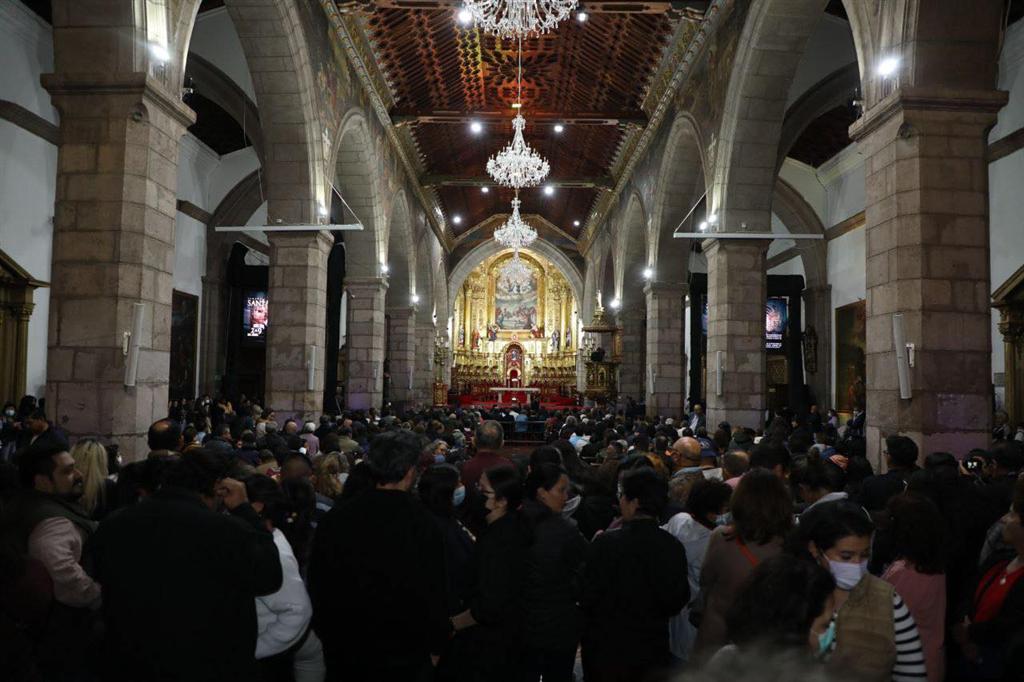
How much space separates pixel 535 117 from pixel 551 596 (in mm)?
14455

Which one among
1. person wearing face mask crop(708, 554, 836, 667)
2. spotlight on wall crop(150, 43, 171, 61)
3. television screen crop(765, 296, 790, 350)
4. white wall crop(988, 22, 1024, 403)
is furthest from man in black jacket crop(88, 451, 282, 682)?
television screen crop(765, 296, 790, 350)

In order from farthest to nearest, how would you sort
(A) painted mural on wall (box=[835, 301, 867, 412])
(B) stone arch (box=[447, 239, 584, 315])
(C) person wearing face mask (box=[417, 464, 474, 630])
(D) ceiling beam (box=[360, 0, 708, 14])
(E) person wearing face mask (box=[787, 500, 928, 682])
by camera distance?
1. (B) stone arch (box=[447, 239, 584, 315])
2. (A) painted mural on wall (box=[835, 301, 867, 412])
3. (D) ceiling beam (box=[360, 0, 708, 14])
4. (C) person wearing face mask (box=[417, 464, 474, 630])
5. (E) person wearing face mask (box=[787, 500, 928, 682])

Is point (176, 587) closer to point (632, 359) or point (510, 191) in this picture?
point (632, 359)

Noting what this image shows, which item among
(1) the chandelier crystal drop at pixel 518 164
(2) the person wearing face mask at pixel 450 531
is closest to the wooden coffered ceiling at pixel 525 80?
(1) the chandelier crystal drop at pixel 518 164

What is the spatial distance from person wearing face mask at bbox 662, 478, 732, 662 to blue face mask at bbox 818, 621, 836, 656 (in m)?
1.22

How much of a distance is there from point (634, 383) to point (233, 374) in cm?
1057

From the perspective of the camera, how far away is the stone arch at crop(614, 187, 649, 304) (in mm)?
19062

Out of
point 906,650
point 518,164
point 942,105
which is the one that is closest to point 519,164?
point 518,164

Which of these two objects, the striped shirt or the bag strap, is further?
the bag strap

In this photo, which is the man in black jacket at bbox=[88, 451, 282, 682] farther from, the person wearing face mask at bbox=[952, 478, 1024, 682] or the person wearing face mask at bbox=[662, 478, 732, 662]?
the person wearing face mask at bbox=[952, 478, 1024, 682]

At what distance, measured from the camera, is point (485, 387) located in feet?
107

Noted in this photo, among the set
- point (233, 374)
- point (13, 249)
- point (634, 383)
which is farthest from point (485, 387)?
point (13, 249)

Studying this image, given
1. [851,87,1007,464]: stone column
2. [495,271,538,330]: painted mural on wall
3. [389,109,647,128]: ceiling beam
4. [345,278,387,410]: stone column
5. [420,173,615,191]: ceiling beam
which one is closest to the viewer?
[851,87,1007,464]: stone column

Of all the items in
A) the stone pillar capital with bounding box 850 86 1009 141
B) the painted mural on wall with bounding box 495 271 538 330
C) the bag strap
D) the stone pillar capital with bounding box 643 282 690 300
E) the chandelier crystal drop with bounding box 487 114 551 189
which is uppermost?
the chandelier crystal drop with bounding box 487 114 551 189
